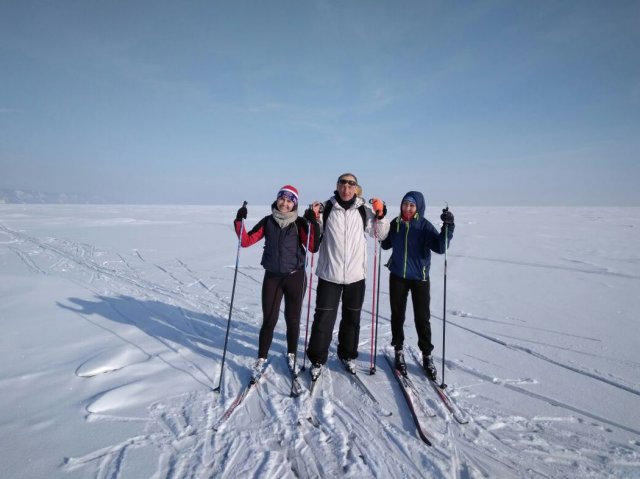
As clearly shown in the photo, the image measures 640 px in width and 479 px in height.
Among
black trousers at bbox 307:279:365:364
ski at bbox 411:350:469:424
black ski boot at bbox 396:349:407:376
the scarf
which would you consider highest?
the scarf

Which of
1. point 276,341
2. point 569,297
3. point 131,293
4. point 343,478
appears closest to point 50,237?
Result: point 131,293

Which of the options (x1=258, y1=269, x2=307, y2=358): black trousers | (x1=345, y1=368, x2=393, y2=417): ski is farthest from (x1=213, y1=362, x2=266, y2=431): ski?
(x1=345, y1=368, x2=393, y2=417): ski

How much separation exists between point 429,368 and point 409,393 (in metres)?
0.47

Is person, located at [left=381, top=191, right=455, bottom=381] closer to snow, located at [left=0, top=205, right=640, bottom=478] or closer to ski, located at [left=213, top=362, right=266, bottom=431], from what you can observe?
snow, located at [left=0, top=205, right=640, bottom=478]

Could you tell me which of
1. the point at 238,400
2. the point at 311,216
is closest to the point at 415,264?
the point at 311,216

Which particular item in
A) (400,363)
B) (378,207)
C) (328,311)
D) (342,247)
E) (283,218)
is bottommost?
(400,363)

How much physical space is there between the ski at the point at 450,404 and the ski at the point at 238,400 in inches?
71.9

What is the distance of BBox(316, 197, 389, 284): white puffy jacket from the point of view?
3.14 m

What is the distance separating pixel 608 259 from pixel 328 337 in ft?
34.5

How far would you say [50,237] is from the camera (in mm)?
13742

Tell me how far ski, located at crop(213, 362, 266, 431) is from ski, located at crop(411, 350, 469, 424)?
1.83 m

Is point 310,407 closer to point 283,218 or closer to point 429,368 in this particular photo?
point 429,368

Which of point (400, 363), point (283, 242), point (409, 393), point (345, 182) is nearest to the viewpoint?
point (409, 393)

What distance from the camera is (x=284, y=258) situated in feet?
10.6
